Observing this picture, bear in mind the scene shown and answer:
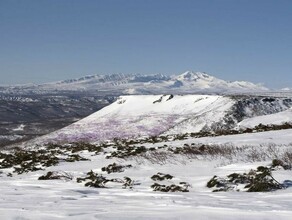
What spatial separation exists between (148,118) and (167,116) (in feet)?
8.78

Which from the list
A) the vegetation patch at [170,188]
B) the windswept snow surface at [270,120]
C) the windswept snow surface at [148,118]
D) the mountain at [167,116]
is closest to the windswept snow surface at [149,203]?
the vegetation patch at [170,188]

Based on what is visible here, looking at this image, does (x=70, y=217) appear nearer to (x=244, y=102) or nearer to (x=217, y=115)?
(x=217, y=115)

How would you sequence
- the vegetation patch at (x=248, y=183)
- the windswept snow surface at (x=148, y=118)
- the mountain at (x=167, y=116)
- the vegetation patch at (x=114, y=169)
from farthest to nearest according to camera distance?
the windswept snow surface at (x=148, y=118)
the mountain at (x=167, y=116)
the vegetation patch at (x=114, y=169)
the vegetation patch at (x=248, y=183)

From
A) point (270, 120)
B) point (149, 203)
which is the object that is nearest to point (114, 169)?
point (149, 203)

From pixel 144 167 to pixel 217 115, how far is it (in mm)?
30420

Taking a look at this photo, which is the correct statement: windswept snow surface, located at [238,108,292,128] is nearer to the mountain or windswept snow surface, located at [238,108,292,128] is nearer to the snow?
the mountain

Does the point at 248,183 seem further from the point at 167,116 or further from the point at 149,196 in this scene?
the point at 167,116

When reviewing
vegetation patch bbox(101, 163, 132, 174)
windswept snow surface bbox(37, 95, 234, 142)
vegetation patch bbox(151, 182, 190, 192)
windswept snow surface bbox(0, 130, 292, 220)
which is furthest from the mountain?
windswept snow surface bbox(0, 130, 292, 220)

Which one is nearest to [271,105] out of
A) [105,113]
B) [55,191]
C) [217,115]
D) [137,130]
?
[217,115]

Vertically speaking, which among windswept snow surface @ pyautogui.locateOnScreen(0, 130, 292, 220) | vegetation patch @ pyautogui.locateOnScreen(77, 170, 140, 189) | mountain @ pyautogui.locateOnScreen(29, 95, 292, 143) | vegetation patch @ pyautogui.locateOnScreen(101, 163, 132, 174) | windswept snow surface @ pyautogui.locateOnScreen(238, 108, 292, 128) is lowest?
windswept snow surface @ pyautogui.locateOnScreen(0, 130, 292, 220)

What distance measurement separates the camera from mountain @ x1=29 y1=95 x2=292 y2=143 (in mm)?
41844

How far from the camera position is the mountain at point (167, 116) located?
137ft

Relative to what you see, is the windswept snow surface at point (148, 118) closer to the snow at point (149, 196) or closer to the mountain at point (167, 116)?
the mountain at point (167, 116)

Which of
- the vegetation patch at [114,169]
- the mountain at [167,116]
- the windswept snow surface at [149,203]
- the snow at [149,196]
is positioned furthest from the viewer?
the mountain at [167,116]
